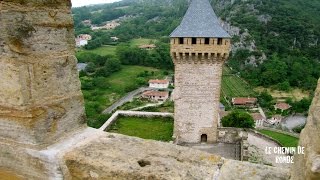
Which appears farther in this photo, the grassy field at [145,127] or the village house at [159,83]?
the village house at [159,83]

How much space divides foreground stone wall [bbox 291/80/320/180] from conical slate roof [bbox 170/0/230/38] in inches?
374

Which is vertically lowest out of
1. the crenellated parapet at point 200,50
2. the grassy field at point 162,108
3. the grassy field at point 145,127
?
the grassy field at point 162,108

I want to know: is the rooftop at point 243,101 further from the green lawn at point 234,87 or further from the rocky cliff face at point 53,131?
the rocky cliff face at point 53,131

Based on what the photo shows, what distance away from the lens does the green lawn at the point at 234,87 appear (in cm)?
4047

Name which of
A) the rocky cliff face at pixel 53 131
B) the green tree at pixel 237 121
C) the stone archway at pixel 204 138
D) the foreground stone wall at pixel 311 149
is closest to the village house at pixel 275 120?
the green tree at pixel 237 121

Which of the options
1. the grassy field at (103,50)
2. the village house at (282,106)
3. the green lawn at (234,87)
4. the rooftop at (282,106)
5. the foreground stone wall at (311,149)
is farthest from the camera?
the grassy field at (103,50)

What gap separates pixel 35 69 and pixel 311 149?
5.86 ft

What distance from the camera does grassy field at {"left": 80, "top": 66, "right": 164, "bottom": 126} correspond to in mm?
37000

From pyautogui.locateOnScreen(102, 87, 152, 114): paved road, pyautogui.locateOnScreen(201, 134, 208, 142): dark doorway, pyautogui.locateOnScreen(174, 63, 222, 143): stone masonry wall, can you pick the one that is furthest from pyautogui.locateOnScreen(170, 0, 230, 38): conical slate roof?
pyautogui.locateOnScreen(102, 87, 152, 114): paved road

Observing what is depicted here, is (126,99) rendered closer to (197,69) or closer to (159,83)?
(159,83)

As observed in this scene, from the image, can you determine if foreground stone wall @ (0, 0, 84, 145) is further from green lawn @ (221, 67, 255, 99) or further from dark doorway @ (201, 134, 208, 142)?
green lawn @ (221, 67, 255, 99)

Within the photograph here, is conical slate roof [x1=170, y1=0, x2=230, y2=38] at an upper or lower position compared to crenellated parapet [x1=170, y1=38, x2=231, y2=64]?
upper

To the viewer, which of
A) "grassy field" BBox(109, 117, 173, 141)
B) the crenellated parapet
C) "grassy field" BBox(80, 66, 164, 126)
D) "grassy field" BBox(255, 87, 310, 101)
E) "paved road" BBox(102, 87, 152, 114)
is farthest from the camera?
"grassy field" BBox(255, 87, 310, 101)

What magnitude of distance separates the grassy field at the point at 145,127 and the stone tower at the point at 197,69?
1330 mm
